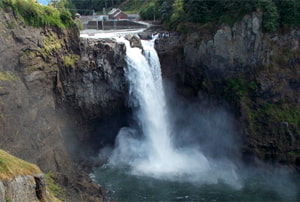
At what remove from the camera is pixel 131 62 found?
2684cm

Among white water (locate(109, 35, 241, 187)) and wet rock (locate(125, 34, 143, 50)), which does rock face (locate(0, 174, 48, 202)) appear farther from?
wet rock (locate(125, 34, 143, 50))

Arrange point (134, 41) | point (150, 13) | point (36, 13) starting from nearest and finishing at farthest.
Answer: point (36, 13) → point (134, 41) → point (150, 13)

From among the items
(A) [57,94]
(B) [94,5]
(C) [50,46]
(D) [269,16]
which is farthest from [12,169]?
(B) [94,5]

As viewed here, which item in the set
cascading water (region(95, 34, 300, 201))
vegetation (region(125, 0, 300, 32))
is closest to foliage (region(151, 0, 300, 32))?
vegetation (region(125, 0, 300, 32))

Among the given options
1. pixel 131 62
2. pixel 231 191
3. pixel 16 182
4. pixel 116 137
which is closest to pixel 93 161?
pixel 116 137

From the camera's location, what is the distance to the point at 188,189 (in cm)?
2245

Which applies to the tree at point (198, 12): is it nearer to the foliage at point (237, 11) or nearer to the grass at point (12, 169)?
the foliage at point (237, 11)

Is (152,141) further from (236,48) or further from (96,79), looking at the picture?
(236,48)

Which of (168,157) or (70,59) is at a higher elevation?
(70,59)

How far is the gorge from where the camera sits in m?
21.0

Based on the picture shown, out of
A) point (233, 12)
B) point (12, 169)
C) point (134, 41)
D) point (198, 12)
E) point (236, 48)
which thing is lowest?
point (12, 169)

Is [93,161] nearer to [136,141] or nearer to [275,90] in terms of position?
[136,141]

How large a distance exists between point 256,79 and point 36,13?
18.7 meters

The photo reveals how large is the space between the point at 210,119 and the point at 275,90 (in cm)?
617
